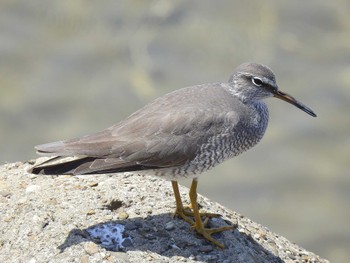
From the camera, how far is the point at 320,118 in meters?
10.6

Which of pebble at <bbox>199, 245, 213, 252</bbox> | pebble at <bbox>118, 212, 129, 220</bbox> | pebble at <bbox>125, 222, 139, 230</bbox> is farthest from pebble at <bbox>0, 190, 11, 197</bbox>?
pebble at <bbox>199, 245, 213, 252</bbox>

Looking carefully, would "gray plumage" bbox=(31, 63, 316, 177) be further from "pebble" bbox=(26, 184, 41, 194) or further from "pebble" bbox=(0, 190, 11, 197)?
"pebble" bbox=(0, 190, 11, 197)

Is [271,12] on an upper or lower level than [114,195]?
upper

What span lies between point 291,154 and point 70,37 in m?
3.76

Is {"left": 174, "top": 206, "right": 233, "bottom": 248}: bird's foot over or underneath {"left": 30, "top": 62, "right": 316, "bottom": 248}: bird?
underneath

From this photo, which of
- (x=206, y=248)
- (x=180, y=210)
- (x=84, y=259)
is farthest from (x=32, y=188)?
(x=206, y=248)

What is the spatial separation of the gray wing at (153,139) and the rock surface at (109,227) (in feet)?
1.49

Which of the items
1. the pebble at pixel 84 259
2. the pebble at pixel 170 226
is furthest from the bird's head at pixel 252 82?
the pebble at pixel 84 259

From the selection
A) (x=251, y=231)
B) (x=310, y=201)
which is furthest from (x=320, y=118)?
(x=251, y=231)

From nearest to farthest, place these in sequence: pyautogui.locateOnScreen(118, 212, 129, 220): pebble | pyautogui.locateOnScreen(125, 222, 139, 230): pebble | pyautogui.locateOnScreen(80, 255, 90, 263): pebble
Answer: pyautogui.locateOnScreen(80, 255, 90, 263): pebble, pyautogui.locateOnScreen(125, 222, 139, 230): pebble, pyautogui.locateOnScreen(118, 212, 129, 220): pebble

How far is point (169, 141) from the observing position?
583cm

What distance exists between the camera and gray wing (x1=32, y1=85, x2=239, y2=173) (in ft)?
18.7

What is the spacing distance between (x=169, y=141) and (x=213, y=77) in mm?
5065

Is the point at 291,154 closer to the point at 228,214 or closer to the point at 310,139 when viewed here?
the point at 310,139
